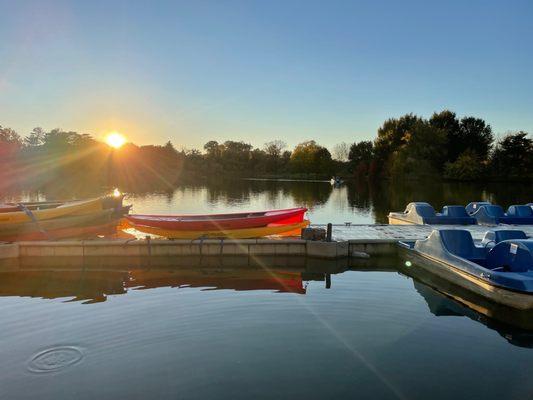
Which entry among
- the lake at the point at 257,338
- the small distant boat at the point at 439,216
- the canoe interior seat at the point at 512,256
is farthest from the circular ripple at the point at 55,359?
the small distant boat at the point at 439,216

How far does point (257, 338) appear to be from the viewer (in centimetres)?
918

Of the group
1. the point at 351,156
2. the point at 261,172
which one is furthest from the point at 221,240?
the point at 261,172

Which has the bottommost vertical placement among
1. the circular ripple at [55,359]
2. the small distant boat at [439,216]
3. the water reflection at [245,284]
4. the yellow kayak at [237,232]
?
the circular ripple at [55,359]

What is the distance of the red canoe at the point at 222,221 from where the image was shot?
1861 centimetres

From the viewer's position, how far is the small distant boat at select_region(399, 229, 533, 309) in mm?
10578

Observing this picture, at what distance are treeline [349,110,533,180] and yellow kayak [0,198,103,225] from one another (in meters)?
71.0

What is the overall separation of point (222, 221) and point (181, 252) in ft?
8.29

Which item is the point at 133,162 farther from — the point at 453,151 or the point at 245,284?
the point at 245,284

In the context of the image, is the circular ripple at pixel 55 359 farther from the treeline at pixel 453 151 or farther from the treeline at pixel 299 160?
the treeline at pixel 453 151

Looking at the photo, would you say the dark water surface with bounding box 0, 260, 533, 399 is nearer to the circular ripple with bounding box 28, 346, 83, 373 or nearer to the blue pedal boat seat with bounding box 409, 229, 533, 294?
the circular ripple with bounding box 28, 346, 83, 373

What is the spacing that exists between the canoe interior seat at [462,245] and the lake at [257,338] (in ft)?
4.21

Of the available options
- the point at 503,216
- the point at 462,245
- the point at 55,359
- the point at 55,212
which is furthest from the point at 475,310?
the point at 55,212

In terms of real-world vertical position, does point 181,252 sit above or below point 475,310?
above

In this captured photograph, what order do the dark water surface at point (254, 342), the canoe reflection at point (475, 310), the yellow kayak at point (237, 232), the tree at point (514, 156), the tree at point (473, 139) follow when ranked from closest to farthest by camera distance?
the dark water surface at point (254, 342), the canoe reflection at point (475, 310), the yellow kayak at point (237, 232), the tree at point (514, 156), the tree at point (473, 139)
